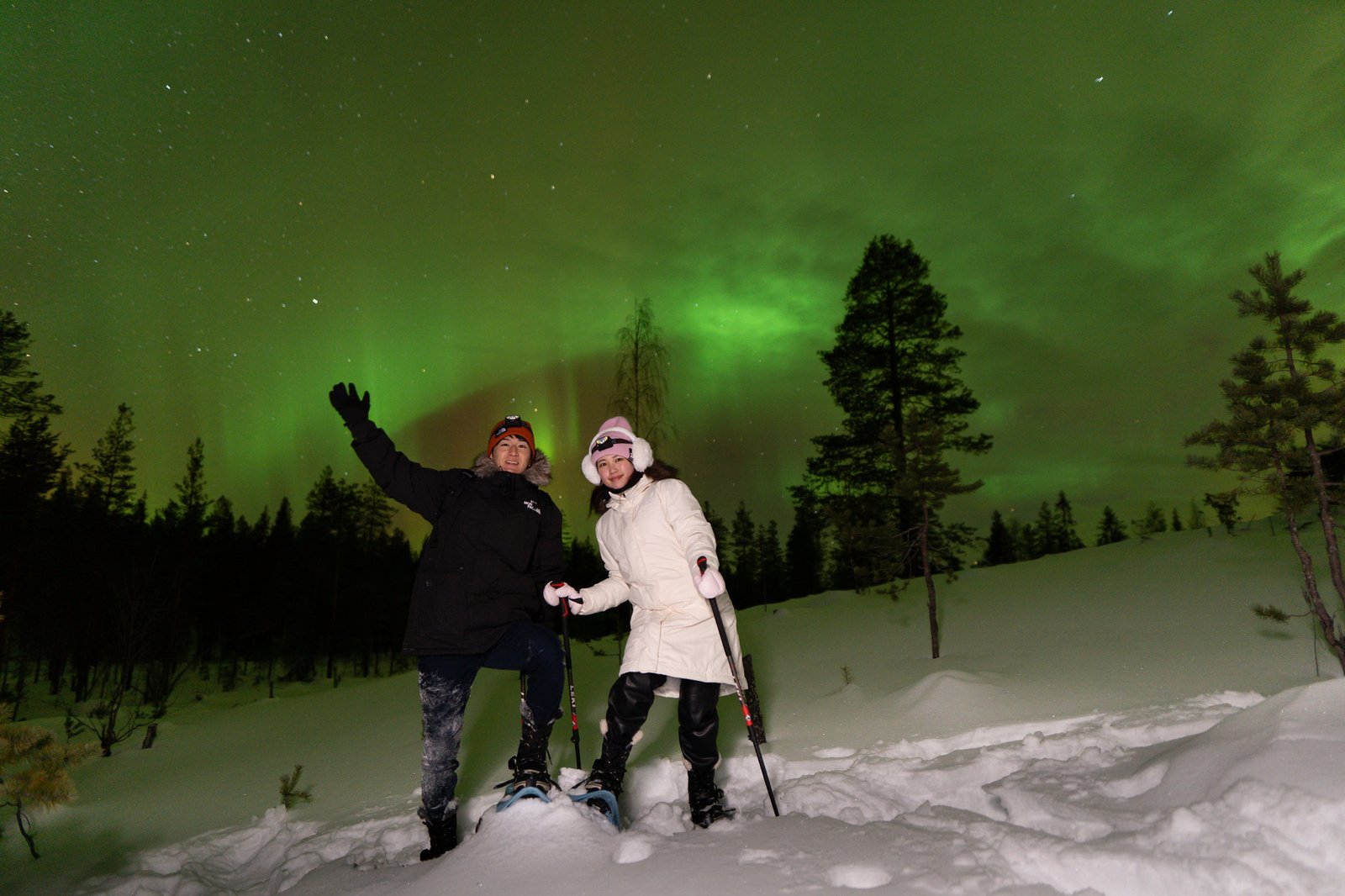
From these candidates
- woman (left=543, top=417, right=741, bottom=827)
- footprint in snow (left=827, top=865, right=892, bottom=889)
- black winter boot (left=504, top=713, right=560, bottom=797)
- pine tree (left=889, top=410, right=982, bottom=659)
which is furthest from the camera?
pine tree (left=889, top=410, right=982, bottom=659)

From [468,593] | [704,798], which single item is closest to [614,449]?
[468,593]

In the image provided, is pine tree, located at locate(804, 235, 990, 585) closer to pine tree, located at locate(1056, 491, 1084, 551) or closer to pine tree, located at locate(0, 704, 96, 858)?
pine tree, located at locate(0, 704, 96, 858)

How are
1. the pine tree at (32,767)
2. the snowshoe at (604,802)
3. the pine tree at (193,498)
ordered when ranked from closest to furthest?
the snowshoe at (604,802) < the pine tree at (32,767) < the pine tree at (193,498)

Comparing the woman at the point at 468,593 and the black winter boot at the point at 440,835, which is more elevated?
the woman at the point at 468,593

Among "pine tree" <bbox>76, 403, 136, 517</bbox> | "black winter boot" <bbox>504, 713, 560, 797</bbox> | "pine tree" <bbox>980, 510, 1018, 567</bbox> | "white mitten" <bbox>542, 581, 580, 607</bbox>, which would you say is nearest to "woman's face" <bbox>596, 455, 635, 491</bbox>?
"white mitten" <bbox>542, 581, 580, 607</bbox>

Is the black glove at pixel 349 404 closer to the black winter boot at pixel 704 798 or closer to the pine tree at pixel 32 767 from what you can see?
the black winter boot at pixel 704 798

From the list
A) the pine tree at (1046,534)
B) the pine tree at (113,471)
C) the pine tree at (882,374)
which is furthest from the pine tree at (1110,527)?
the pine tree at (113,471)

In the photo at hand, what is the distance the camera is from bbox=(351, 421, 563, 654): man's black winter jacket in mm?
3559

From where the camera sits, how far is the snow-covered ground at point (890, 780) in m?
2.34

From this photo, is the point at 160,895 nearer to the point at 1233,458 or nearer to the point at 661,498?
the point at 661,498

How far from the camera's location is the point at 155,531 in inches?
1326

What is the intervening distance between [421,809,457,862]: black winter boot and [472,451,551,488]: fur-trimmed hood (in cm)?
195

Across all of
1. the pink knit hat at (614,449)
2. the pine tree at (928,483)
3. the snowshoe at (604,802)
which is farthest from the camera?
the pine tree at (928,483)

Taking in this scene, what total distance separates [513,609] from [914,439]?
305 inches
